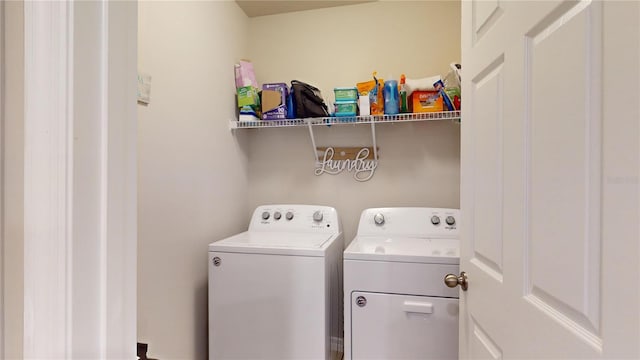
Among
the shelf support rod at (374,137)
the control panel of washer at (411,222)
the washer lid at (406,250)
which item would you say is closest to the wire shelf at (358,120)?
the shelf support rod at (374,137)

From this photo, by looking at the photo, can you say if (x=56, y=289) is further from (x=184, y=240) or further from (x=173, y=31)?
(x=173, y=31)

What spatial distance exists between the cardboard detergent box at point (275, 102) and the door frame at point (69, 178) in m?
1.59

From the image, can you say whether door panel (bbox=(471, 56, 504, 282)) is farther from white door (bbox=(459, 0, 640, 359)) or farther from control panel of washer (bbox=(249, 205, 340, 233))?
control panel of washer (bbox=(249, 205, 340, 233))

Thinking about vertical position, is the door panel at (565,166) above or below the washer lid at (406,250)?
above

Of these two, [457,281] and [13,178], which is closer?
[13,178]

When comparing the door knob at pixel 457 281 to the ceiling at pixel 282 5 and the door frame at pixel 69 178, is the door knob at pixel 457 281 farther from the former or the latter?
the ceiling at pixel 282 5

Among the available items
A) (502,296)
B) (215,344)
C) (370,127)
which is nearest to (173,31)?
(370,127)

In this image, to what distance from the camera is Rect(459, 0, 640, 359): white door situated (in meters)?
0.46

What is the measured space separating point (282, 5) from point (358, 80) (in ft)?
2.51

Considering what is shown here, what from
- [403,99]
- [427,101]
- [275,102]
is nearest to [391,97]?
[403,99]

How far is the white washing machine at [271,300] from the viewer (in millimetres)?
1556

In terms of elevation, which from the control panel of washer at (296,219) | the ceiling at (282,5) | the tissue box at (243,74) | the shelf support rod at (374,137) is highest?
the ceiling at (282,5)

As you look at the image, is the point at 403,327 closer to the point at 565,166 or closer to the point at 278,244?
the point at 278,244

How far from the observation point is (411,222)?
1.97m
